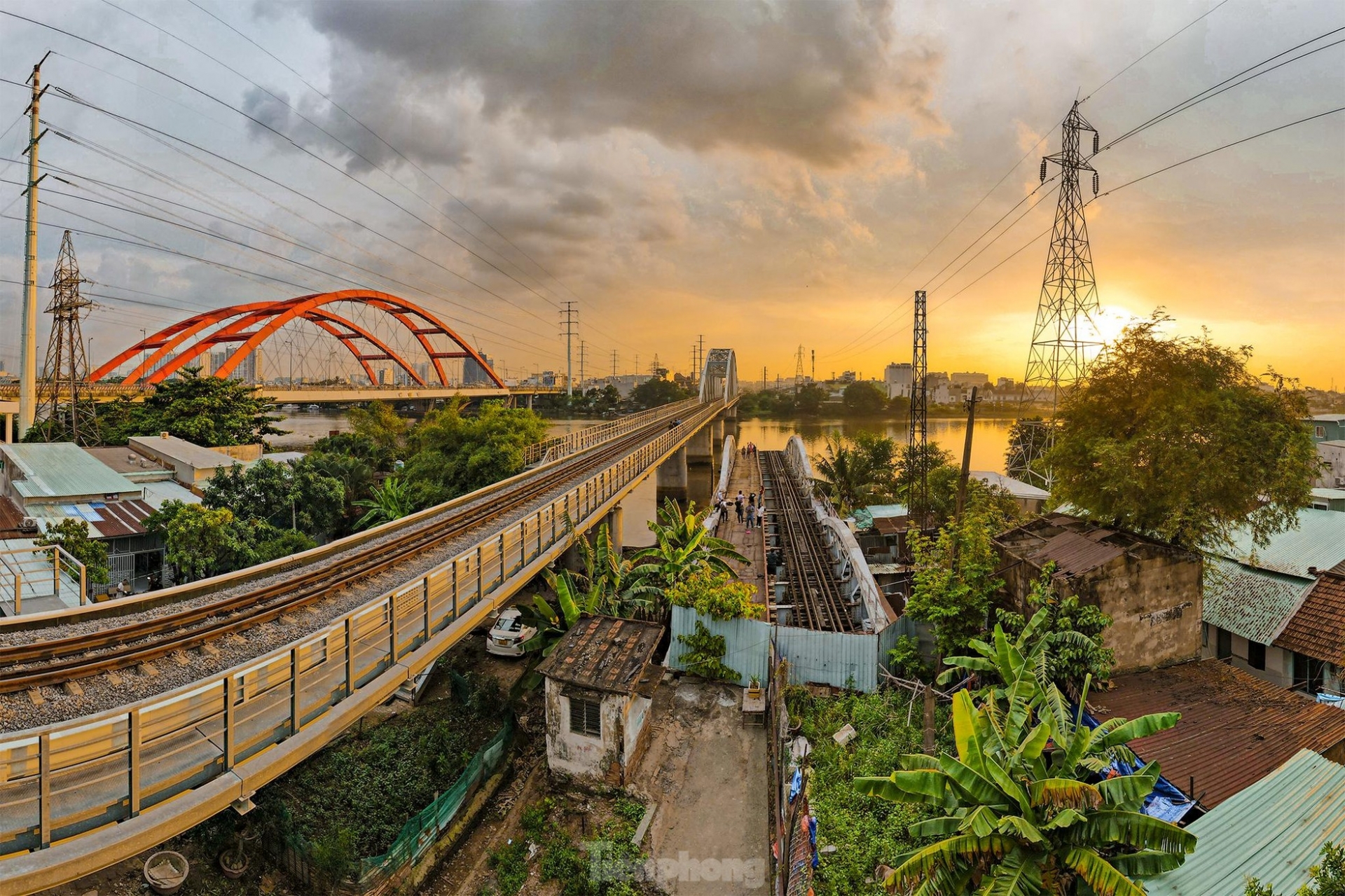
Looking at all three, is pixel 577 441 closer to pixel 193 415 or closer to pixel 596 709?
pixel 193 415

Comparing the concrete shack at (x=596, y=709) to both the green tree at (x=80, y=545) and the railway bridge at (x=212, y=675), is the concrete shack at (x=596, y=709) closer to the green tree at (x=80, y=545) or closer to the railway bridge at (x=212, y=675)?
the railway bridge at (x=212, y=675)

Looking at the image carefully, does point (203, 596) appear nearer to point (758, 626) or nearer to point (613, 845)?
point (613, 845)

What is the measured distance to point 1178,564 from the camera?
1036cm

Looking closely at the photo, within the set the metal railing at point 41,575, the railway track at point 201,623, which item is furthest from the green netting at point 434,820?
the metal railing at point 41,575

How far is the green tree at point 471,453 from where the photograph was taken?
1031 inches

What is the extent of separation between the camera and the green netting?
7.76 meters

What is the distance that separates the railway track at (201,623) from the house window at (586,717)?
4.57 metres

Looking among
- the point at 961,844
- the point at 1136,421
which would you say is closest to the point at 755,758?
the point at 961,844

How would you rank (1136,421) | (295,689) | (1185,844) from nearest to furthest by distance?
1. (1185,844)
2. (295,689)
3. (1136,421)

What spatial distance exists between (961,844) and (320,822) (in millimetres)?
8330

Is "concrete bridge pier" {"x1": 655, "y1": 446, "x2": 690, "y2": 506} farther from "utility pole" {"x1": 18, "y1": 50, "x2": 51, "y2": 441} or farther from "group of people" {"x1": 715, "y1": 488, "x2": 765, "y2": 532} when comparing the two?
"utility pole" {"x1": 18, "y1": 50, "x2": 51, "y2": 441}

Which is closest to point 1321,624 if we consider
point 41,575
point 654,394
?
point 41,575

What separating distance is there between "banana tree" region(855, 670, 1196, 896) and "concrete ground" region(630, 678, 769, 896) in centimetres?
275

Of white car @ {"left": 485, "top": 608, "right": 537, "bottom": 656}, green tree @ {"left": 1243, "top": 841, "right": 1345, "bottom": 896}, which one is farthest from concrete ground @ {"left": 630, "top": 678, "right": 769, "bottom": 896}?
green tree @ {"left": 1243, "top": 841, "right": 1345, "bottom": 896}
